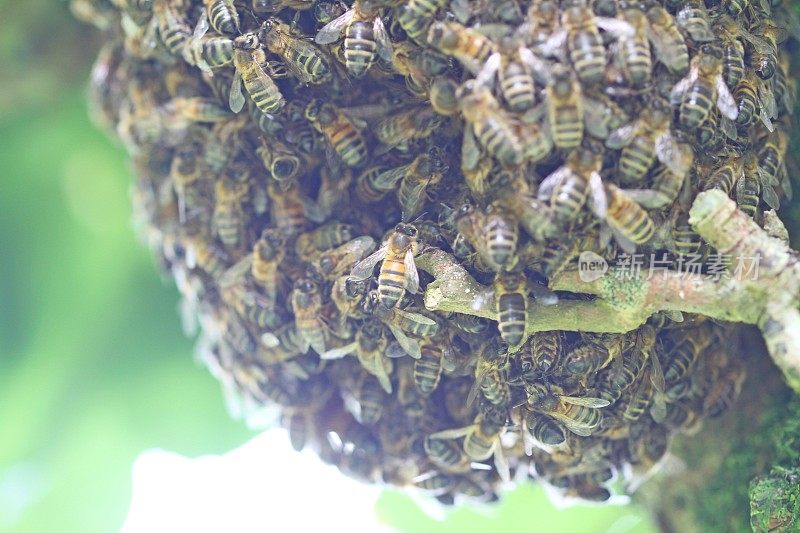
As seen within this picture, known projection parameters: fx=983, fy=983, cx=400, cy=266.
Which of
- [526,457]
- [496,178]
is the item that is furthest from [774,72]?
[526,457]

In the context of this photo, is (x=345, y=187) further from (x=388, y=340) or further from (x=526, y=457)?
(x=526, y=457)

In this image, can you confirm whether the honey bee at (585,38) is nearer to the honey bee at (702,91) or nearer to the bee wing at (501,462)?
the honey bee at (702,91)

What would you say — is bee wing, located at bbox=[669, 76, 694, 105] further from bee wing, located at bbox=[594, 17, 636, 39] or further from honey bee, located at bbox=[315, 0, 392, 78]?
honey bee, located at bbox=[315, 0, 392, 78]

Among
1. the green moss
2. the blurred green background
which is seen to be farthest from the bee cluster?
the blurred green background

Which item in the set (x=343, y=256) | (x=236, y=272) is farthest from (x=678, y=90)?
(x=236, y=272)

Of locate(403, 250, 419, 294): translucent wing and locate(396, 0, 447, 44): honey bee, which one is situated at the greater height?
locate(396, 0, 447, 44): honey bee

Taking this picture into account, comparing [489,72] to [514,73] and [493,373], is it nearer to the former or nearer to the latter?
[514,73]
